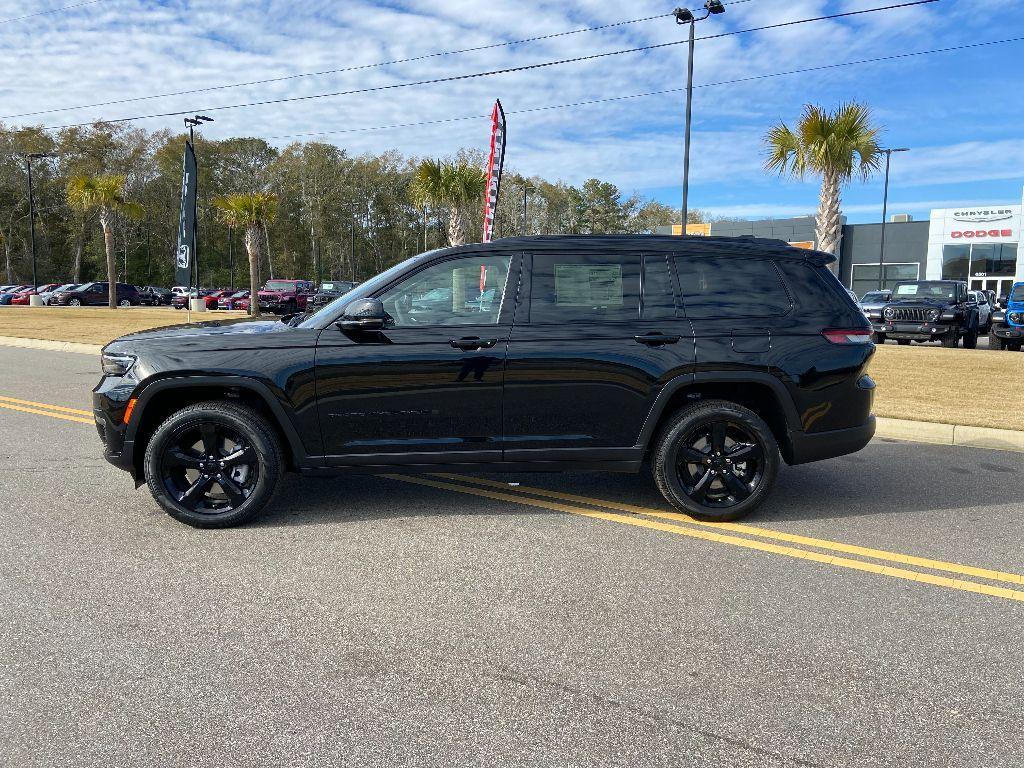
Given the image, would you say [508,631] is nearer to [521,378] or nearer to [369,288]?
[521,378]

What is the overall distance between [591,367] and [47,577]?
3.17 metres

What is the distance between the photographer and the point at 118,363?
4.80 m

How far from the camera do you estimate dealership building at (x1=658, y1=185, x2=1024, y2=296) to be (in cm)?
4456

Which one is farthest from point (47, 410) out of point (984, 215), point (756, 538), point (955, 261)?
point (955, 261)

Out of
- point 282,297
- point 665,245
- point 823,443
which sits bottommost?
point 823,443

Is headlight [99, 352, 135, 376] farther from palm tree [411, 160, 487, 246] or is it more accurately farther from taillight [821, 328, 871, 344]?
palm tree [411, 160, 487, 246]

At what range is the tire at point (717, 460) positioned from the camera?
4938 mm

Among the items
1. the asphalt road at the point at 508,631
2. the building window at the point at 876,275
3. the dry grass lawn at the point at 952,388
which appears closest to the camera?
the asphalt road at the point at 508,631

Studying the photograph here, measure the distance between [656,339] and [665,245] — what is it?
0.66 m

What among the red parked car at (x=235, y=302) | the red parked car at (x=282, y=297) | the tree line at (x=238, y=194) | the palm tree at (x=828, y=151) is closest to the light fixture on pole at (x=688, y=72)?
the palm tree at (x=828, y=151)

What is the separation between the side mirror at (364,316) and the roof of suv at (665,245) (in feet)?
2.05

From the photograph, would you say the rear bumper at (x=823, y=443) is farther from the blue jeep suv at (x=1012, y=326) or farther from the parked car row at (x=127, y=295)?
the parked car row at (x=127, y=295)

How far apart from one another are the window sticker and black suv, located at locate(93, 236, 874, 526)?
0.04 ft

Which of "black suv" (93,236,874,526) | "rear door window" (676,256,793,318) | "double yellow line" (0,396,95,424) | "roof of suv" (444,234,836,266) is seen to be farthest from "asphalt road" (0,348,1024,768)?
"double yellow line" (0,396,95,424)
